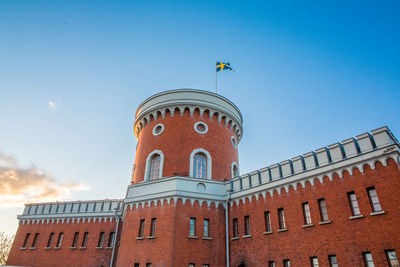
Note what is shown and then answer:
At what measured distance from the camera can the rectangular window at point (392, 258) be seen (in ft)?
40.9

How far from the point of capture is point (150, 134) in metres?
25.2

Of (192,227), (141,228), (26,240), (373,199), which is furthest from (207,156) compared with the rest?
(26,240)

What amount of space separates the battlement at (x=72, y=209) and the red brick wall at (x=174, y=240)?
26.2ft

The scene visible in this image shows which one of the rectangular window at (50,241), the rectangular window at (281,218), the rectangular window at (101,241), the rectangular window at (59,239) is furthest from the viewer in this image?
the rectangular window at (50,241)

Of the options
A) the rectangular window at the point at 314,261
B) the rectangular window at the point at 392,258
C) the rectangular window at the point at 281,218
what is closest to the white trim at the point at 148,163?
the rectangular window at the point at 281,218

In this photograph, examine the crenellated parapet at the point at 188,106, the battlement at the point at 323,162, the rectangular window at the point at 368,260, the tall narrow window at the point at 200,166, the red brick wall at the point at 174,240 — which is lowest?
the rectangular window at the point at 368,260

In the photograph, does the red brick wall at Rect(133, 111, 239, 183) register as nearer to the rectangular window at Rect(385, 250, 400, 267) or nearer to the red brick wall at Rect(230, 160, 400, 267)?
the red brick wall at Rect(230, 160, 400, 267)

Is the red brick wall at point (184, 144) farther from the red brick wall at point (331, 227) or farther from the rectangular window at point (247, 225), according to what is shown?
the red brick wall at point (331, 227)

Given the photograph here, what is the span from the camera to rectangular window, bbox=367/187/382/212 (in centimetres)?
1378

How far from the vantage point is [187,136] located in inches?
930

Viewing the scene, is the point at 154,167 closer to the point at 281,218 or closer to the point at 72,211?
the point at 281,218

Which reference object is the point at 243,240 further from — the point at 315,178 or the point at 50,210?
the point at 50,210

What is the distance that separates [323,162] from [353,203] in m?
2.78

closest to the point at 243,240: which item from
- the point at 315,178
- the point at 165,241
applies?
the point at 165,241
